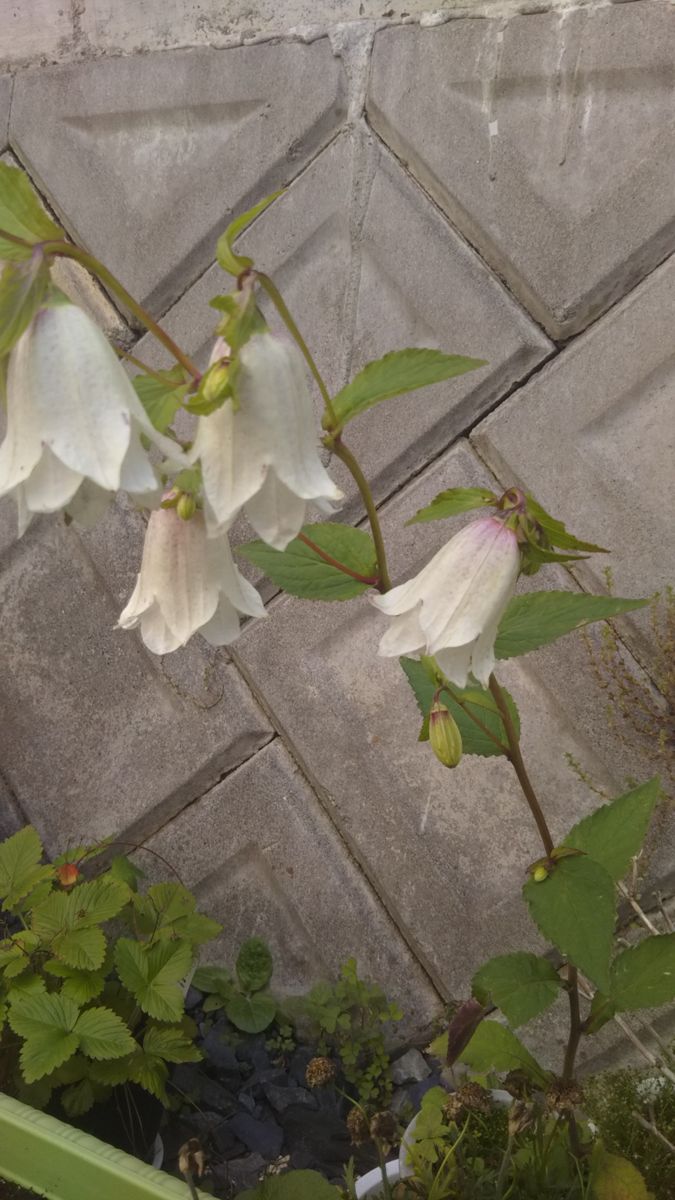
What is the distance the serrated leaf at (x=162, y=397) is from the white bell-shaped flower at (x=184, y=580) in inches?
2.0

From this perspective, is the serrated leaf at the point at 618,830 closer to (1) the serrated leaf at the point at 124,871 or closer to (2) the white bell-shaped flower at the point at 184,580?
(2) the white bell-shaped flower at the point at 184,580

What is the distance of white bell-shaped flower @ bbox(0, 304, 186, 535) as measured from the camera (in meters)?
0.47

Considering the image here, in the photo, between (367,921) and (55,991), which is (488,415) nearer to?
(367,921)

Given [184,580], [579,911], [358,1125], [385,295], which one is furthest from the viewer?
[385,295]

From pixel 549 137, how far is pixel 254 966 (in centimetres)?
128

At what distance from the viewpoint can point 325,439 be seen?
0.61m

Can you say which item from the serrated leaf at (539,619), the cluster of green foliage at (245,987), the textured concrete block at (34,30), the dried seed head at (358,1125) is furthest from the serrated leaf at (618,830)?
the textured concrete block at (34,30)

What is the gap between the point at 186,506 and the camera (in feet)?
1.80

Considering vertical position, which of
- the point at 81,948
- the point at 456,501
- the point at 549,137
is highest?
the point at 549,137

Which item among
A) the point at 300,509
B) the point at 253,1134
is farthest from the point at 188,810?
the point at 300,509

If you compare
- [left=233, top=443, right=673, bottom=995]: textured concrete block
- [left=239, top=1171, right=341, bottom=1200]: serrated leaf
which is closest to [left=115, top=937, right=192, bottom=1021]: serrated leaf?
[left=239, top=1171, right=341, bottom=1200]: serrated leaf

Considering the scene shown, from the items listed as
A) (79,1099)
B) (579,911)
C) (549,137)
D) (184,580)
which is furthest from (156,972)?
(549,137)

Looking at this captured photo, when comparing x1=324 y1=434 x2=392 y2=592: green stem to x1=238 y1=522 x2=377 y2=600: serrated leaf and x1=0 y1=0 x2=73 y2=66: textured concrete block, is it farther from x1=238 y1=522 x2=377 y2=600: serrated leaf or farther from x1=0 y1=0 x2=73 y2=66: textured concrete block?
x1=0 y1=0 x2=73 y2=66: textured concrete block

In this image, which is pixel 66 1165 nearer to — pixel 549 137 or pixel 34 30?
pixel 549 137
